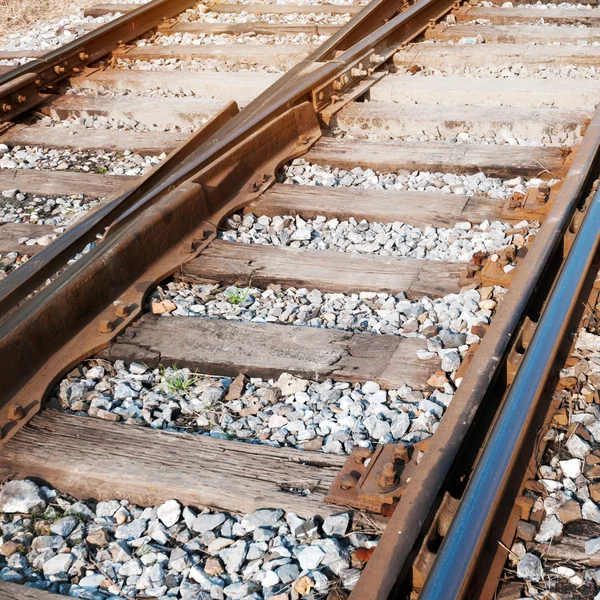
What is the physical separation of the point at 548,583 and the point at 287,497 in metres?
0.68

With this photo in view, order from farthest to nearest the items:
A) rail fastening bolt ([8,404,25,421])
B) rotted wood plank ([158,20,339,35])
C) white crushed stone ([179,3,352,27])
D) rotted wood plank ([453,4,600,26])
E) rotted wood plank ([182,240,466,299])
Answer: white crushed stone ([179,3,352,27]), rotted wood plank ([158,20,339,35]), rotted wood plank ([453,4,600,26]), rotted wood plank ([182,240,466,299]), rail fastening bolt ([8,404,25,421])

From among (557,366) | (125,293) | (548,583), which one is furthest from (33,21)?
(548,583)

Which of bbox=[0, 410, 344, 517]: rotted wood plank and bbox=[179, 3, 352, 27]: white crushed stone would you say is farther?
bbox=[179, 3, 352, 27]: white crushed stone

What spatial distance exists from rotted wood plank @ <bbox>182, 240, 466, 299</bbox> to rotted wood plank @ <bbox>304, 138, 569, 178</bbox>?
0.97 meters

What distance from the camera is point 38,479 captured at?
2.57 m

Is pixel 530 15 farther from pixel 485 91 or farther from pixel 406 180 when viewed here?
pixel 406 180

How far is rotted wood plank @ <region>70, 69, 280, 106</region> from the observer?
5.79 metres

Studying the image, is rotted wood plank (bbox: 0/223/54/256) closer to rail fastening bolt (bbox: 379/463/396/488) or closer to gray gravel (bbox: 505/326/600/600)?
rail fastening bolt (bbox: 379/463/396/488)

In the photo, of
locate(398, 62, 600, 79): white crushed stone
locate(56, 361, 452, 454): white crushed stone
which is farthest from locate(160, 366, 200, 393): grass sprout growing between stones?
locate(398, 62, 600, 79): white crushed stone

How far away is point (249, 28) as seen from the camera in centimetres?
718

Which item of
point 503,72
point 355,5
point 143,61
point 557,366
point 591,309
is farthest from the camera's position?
point 355,5

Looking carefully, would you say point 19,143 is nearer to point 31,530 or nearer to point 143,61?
point 143,61

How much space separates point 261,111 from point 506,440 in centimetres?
281

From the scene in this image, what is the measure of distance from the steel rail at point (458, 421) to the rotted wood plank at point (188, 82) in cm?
275
